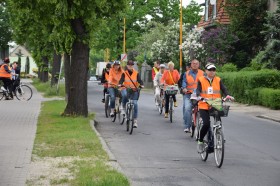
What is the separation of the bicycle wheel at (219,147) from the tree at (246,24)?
27.6 m

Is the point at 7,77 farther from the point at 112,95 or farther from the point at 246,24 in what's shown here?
the point at 246,24

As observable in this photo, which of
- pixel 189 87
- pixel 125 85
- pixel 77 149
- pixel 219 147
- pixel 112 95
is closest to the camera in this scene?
pixel 219 147

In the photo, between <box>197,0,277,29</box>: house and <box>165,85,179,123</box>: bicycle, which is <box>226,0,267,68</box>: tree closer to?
<box>197,0,277,29</box>: house

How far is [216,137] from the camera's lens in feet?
36.4

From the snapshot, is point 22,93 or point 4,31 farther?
point 4,31

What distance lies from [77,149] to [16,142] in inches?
69.3

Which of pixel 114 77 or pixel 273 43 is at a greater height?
pixel 273 43

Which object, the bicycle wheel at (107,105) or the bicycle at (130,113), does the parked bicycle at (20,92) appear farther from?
the bicycle at (130,113)

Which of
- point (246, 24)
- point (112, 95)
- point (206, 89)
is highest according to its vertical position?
point (246, 24)

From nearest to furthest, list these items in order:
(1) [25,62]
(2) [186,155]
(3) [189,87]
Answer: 1. (2) [186,155]
2. (3) [189,87]
3. (1) [25,62]

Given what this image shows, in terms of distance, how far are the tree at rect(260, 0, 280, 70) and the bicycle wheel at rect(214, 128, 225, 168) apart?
20070mm

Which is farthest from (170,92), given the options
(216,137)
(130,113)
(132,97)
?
(216,137)

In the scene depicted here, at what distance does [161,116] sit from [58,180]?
519 inches

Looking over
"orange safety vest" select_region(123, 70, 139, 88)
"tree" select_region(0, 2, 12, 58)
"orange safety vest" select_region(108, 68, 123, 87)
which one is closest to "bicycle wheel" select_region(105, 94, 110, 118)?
"orange safety vest" select_region(108, 68, 123, 87)
